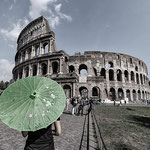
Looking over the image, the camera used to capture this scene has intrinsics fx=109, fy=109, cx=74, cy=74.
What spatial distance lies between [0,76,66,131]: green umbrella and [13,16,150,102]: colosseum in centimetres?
1823

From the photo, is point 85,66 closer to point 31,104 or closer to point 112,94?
point 112,94

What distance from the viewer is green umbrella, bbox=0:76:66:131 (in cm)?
125

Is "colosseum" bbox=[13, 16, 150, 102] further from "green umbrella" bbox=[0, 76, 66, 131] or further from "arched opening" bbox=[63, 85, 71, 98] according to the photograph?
"green umbrella" bbox=[0, 76, 66, 131]

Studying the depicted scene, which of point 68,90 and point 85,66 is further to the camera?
point 85,66

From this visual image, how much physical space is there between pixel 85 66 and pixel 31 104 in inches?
1020

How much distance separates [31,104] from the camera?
131 cm

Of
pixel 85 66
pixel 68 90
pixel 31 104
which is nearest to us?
pixel 31 104

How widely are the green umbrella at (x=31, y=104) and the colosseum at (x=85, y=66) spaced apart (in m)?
18.2

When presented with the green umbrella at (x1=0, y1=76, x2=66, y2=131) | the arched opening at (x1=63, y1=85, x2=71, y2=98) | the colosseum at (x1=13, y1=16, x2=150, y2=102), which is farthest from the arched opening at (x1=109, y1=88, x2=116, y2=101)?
the green umbrella at (x1=0, y1=76, x2=66, y2=131)

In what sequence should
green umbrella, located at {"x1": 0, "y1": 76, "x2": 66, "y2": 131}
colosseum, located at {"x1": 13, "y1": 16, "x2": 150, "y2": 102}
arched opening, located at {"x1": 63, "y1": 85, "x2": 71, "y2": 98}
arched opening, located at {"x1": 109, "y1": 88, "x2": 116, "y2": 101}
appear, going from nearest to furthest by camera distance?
green umbrella, located at {"x1": 0, "y1": 76, "x2": 66, "y2": 131} < arched opening, located at {"x1": 63, "y1": 85, "x2": 71, "y2": 98} < colosseum, located at {"x1": 13, "y1": 16, "x2": 150, "y2": 102} < arched opening, located at {"x1": 109, "y1": 88, "x2": 116, "y2": 101}

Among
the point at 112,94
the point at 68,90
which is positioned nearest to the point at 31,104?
the point at 68,90

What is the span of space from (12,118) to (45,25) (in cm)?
3147

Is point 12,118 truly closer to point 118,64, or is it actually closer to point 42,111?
point 42,111

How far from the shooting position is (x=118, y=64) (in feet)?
96.7
